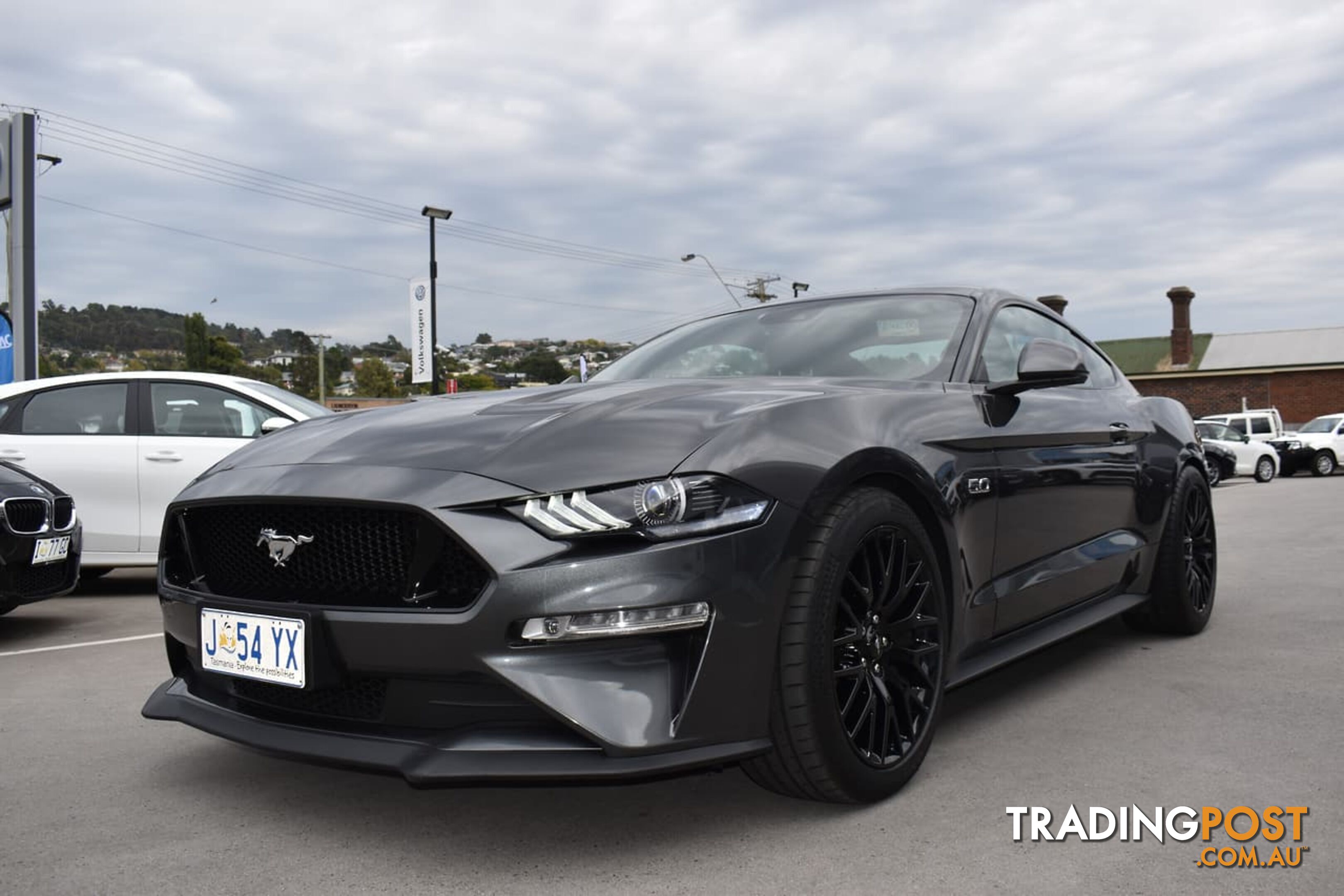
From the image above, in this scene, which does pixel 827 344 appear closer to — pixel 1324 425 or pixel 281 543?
pixel 281 543

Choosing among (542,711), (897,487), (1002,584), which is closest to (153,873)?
(542,711)

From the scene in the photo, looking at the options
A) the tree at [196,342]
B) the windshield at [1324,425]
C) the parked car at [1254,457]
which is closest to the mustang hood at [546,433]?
the parked car at [1254,457]

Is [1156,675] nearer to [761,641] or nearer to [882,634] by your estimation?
[882,634]

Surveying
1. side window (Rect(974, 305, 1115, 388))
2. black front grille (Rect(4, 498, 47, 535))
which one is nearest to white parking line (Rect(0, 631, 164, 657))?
black front grille (Rect(4, 498, 47, 535))

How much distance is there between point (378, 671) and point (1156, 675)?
2.98 m

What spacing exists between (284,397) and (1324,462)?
25565mm

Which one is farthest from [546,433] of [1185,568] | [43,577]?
[43,577]

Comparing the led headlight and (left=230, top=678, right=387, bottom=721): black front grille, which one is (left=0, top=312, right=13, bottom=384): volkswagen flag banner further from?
the led headlight

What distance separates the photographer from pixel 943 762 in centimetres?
296

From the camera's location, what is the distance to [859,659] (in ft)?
8.37

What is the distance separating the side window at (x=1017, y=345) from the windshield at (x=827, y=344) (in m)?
0.13

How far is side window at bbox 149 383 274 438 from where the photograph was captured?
6852mm

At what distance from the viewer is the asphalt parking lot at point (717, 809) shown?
2.23 meters

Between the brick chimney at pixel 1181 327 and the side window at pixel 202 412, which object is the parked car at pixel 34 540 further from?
the brick chimney at pixel 1181 327
